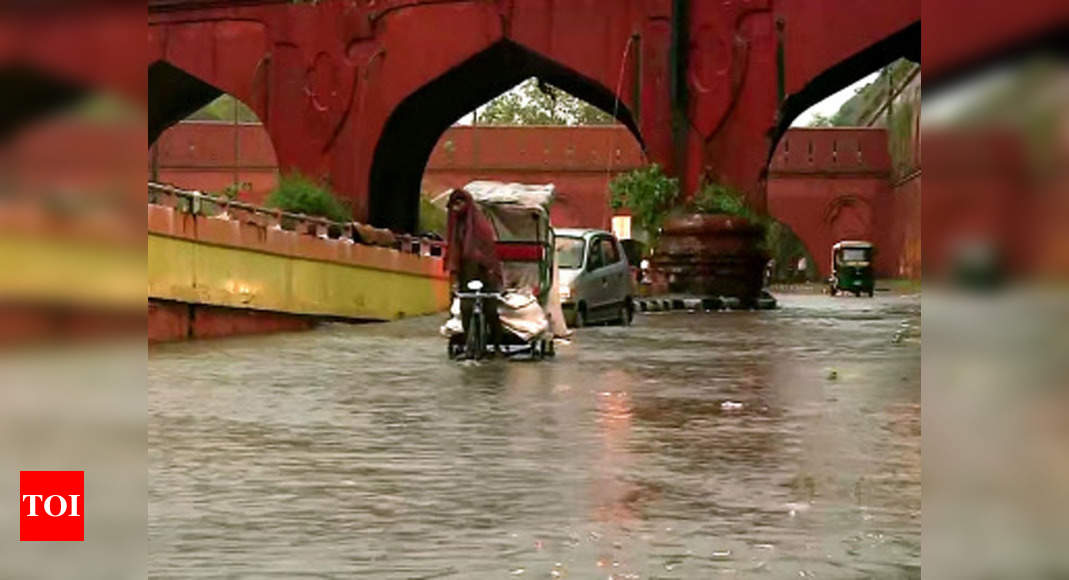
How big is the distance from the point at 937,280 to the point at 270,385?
8.82m

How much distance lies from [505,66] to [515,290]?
1655 cm

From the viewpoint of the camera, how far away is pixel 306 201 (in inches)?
974

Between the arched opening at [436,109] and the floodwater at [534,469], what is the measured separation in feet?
54.7

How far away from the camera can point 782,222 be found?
148 feet

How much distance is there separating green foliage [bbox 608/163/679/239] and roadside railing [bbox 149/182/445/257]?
3.47 m

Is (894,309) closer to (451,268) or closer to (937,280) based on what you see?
(451,268)

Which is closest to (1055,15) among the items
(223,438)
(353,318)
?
(223,438)

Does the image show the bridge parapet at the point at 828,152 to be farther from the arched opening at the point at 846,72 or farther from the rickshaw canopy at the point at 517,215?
the rickshaw canopy at the point at 517,215

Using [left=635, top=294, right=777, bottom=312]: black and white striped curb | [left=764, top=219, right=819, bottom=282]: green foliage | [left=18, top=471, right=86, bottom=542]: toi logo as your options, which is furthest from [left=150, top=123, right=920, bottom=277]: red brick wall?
[left=18, top=471, right=86, bottom=542]: toi logo

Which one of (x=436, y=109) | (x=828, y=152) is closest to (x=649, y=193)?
(x=436, y=109)

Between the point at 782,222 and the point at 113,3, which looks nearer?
the point at 113,3

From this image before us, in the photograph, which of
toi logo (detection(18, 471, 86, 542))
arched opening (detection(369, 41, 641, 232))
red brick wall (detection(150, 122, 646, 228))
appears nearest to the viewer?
toi logo (detection(18, 471, 86, 542))

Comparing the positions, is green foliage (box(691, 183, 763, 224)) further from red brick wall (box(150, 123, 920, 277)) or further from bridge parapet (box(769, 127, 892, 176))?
bridge parapet (box(769, 127, 892, 176))

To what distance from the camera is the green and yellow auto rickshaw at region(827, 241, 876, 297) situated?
1334 inches
